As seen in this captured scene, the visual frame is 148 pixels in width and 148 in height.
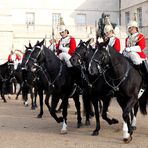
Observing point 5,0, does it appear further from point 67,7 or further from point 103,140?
point 103,140

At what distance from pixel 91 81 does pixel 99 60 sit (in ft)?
3.60

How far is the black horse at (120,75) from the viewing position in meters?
8.23

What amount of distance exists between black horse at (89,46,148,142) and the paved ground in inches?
19.5

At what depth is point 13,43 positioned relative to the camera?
113ft

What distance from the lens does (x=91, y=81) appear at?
921 centimetres

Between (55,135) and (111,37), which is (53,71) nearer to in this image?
(55,135)

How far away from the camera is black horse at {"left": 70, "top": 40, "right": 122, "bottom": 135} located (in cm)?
884

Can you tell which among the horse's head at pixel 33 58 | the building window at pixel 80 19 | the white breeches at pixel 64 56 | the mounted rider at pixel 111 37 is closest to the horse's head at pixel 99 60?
the mounted rider at pixel 111 37

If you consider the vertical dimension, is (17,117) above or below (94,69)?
below

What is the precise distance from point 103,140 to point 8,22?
25871 millimetres

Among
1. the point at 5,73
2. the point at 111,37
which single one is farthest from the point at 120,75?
the point at 5,73

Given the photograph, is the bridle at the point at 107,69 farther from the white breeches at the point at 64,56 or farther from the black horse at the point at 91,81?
the white breeches at the point at 64,56

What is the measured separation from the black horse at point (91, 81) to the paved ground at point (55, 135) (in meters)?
0.48

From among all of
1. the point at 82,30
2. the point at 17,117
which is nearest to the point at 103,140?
the point at 17,117
